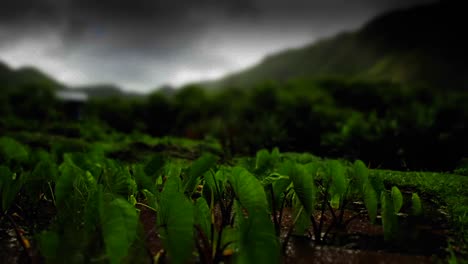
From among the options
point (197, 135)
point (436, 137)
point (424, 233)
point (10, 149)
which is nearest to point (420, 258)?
point (424, 233)

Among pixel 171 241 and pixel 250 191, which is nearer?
pixel 171 241

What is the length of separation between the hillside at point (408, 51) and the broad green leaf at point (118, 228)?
314 ft

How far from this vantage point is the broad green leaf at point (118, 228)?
0.95 meters

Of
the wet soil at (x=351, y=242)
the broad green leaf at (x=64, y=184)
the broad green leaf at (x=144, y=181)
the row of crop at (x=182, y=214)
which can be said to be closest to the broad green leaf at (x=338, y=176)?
the row of crop at (x=182, y=214)

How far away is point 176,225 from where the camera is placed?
3.50 ft

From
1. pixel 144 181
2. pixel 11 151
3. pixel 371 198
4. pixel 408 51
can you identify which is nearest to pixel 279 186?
pixel 371 198

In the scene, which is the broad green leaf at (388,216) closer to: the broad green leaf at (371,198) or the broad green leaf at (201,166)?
the broad green leaf at (371,198)

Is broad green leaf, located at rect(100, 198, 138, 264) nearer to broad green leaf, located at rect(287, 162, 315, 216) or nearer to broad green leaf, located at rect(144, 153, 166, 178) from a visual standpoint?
broad green leaf, located at rect(287, 162, 315, 216)

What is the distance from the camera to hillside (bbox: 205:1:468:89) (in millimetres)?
110062

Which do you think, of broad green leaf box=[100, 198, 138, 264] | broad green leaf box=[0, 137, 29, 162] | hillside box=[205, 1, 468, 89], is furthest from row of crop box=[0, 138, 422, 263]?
hillside box=[205, 1, 468, 89]

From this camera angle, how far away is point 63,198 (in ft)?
→ 4.34

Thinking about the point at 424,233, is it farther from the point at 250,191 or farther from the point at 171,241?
the point at 171,241

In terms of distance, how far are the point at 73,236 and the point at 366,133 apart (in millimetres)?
6042

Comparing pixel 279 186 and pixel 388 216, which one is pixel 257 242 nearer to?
pixel 279 186
